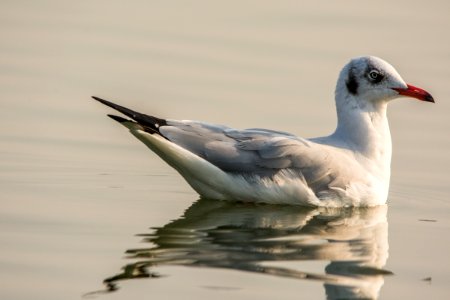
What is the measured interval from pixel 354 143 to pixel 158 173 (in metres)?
2.01

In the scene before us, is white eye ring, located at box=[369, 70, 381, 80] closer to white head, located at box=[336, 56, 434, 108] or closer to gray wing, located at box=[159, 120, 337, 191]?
white head, located at box=[336, 56, 434, 108]

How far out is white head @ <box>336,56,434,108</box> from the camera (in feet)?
38.9

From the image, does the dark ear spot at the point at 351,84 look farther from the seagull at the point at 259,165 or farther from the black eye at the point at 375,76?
the seagull at the point at 259,165

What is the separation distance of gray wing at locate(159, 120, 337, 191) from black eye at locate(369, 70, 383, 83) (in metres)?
1.04

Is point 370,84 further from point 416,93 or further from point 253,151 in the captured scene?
point 253,151

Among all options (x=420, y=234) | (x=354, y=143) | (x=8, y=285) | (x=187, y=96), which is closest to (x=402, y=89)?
(x=354, y=143)

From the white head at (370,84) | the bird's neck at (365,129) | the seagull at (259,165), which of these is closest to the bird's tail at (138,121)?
the seagull at (259,165)

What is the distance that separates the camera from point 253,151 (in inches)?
438

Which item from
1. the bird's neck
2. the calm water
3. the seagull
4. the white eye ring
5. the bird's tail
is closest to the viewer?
the calm water

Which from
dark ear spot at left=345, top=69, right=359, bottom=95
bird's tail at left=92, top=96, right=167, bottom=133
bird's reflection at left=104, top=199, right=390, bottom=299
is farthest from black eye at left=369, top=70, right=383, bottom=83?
bird's tail at left=92, top=96, right=167, bottom=133

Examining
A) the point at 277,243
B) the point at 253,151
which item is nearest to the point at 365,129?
the point at 253,151

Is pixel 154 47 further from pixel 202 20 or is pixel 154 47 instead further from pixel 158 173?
pixel 158 173

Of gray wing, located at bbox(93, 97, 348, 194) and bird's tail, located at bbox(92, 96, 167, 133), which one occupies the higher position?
bird's tail, located at bbox(92, 96, 167, 133)

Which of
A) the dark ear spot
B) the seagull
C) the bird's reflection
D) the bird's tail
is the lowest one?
the bird's reflection
